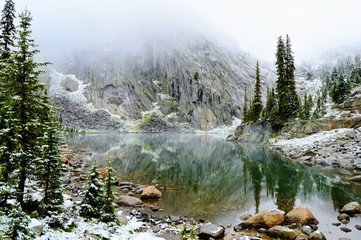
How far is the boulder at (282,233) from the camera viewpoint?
54.1 ft

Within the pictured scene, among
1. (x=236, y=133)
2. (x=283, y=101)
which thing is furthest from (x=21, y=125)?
(x=236, y=133)

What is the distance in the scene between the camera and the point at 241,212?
881 inches

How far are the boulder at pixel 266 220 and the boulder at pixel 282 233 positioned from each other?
112 cm

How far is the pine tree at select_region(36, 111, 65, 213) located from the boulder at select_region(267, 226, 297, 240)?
39.9 ft

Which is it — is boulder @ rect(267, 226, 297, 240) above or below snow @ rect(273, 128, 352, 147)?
below

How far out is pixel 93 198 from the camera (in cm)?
1593

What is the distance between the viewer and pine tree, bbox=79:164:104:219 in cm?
1566

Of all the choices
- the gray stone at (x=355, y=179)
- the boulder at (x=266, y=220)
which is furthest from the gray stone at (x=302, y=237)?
the gray stone at (x=355, y=179)

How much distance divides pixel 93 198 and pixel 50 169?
2.92 metres

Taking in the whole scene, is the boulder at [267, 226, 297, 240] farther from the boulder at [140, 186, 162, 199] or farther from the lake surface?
A: the boulder at [140, 186, 162, 199]

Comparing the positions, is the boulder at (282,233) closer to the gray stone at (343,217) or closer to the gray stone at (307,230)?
the gray stone at (307,230)

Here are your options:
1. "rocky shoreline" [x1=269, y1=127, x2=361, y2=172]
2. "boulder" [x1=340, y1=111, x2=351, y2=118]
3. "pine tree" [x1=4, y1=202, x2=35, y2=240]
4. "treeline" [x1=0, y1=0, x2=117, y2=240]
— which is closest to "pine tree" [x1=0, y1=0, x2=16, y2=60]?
"treeline" [x1=0, y1=0, x2=117, y2=240]

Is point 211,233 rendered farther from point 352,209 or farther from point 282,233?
point 352,209

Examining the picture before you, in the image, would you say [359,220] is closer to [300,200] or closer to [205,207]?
[300,200]
